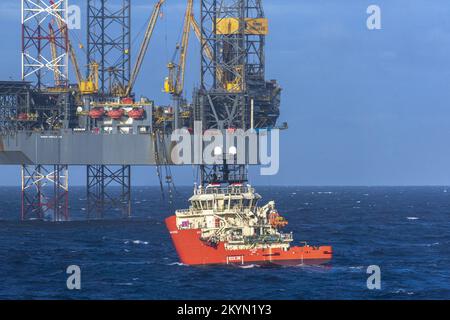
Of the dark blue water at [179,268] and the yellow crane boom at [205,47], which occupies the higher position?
the yellow crane boom at [205,47]

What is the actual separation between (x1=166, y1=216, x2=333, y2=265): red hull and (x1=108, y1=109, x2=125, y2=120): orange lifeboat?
118ft

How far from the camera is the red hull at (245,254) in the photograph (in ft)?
221

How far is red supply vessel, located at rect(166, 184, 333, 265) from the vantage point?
67250mm

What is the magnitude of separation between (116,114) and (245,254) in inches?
1530

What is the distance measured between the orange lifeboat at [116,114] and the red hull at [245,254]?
35896 millimetres

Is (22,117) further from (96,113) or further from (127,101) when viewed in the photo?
(127,101)

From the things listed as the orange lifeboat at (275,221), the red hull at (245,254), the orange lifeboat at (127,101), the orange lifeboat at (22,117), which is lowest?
the red hull at (245,254)

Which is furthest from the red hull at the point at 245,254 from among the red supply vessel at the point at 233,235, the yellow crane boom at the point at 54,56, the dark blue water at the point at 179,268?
the yellow crane boom at the point at 54,56

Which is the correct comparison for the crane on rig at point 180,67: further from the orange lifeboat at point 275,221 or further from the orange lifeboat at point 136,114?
the orange lifeboat at point 275,221

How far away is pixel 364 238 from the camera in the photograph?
9788 centimetres

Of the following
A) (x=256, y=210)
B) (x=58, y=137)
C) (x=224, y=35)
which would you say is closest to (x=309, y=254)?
(x=256, y=210)

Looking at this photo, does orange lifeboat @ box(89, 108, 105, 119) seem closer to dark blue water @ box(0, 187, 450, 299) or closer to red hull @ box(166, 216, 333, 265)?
dark blue water @ box(0, 187, 450, 299)

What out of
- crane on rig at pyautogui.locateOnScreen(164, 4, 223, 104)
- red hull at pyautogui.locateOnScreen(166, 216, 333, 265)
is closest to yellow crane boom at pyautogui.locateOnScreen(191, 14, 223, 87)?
crane on rig at pyautogui.locateOnScreen(164, 4, 223, 104)
